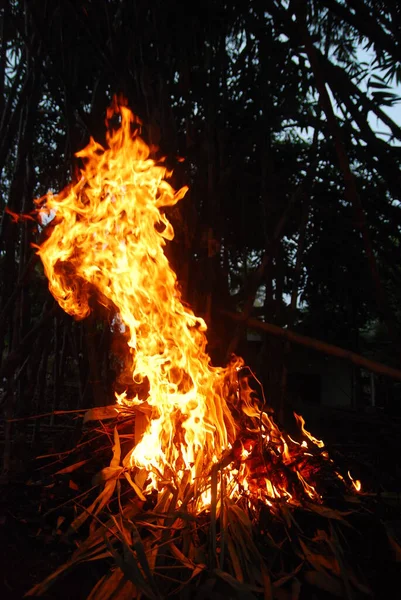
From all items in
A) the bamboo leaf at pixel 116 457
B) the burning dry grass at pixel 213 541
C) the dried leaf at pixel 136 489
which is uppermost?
the bamboo leaf at pixel 116 457

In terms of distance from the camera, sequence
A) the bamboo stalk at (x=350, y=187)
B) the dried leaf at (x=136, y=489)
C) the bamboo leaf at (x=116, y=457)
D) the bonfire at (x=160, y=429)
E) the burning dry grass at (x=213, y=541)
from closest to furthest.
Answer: the burning dry grass at (x=213, y=541) < the bonfire at (x=160, y=429) < the dried leaf at (x=136, y=489) < the bamboo leaf at (x=116, y=457) < the bamboo stalk at (x=350, y=187)

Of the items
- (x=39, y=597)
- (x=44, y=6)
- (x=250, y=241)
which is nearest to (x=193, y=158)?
(x=44, y=6)

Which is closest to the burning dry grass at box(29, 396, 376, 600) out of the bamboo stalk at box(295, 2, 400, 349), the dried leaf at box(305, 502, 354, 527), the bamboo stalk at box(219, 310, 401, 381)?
the dried leaf at box(305, 502, 354, 527)

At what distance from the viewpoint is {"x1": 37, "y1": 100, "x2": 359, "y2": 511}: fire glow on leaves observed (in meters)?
1.84

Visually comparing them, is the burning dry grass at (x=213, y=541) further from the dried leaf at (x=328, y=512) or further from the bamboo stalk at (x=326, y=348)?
the bamboo stalk at (x=326, y=348)

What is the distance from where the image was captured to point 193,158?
10.00 ft

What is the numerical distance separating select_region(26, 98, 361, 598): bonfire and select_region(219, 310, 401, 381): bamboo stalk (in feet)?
0.80

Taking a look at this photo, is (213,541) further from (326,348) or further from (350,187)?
(350,187)

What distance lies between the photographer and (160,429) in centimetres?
204

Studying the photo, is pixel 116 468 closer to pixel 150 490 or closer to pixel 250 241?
pixel 150 490

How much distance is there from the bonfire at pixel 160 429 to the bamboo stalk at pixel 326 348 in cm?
25

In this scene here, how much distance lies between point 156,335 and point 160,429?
1.57 feet

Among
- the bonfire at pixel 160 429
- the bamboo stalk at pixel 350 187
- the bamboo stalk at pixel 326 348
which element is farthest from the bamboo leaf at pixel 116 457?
the bamboo stalk at pixel 350 187

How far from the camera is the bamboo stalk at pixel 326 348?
1.91 m
